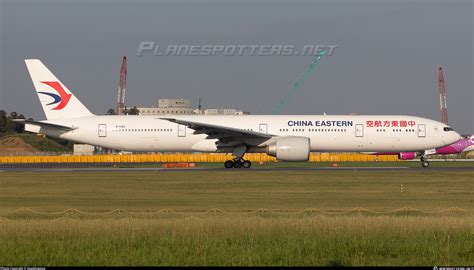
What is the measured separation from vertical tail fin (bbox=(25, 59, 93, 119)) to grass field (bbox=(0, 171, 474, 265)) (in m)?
18.9

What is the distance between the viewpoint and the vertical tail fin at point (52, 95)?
52.7 m

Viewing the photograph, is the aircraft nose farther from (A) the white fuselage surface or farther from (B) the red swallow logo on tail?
(B) the red swallow logo on tail

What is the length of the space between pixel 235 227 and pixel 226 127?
1224 inches

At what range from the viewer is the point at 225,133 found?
4903cm

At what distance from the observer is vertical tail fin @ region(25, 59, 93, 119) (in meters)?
52.7

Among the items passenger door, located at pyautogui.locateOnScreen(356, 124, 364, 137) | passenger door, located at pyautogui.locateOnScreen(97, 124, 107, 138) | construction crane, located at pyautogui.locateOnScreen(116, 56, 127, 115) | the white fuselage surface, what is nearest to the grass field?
the white fuselage surface

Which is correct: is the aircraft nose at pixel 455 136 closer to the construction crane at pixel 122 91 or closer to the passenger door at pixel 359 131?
the passenger door at pixel 359 131

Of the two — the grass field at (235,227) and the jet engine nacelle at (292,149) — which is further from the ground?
the jet engine nacelle at (292,149)

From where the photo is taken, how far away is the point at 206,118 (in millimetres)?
52125

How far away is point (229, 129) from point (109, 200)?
20413 mm

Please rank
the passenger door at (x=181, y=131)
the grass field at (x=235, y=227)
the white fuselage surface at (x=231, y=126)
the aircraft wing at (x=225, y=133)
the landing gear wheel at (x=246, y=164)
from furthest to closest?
the white fuselage surface at (x=231, y=126) → the passenger door at (x=181, y=131) → the landing gear wheel at (x=246, y=164) → the aircraft wing at (x=225, y=133) → the grass field at (x=235, y=227)

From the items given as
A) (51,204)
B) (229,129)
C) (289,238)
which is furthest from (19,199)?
(229,129)

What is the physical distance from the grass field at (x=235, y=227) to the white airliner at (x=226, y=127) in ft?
54.0

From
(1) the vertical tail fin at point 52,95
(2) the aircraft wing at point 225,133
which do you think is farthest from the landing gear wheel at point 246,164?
(1) the vertical tail fin at point 52,95
